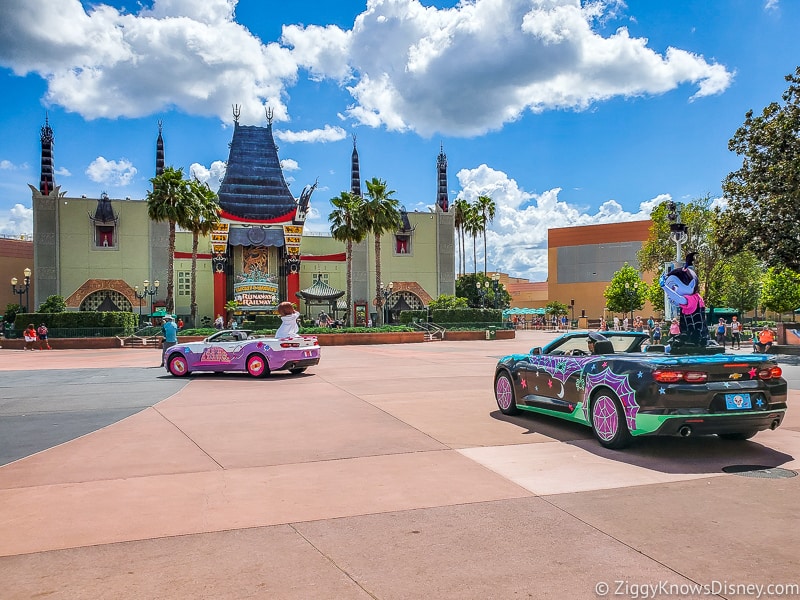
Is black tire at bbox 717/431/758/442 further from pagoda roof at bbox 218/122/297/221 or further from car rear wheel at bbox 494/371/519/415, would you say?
pagoda roof at bbox 218/122/297/221

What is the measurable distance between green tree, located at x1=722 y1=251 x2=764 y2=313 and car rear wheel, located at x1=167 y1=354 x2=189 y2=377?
51586 millimetres

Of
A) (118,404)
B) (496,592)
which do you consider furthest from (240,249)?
(496,592)

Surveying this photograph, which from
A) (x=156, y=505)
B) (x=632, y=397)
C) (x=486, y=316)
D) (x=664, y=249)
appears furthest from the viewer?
(x=664, y=249)

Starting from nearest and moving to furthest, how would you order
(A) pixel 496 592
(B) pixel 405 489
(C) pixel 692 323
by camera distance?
(A) pixel 496 592
(B) pixel 405 489
(C) pixel 692 323

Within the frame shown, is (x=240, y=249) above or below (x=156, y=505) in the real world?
above

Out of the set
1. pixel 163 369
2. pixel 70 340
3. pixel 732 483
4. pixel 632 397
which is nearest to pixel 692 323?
pixel 632 397

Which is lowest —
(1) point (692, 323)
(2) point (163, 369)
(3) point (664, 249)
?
(2) point (163, 369)

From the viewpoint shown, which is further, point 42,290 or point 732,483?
point 42,290

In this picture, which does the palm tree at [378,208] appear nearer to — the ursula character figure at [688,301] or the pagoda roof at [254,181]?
the pagoda roof at [254,181]

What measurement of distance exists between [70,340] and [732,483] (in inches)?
1478

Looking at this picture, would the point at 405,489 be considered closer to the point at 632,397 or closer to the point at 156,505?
the point at 156,505

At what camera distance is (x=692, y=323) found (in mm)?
10398

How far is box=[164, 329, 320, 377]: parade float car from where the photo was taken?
16.5 meters

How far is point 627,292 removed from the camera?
6681cm
